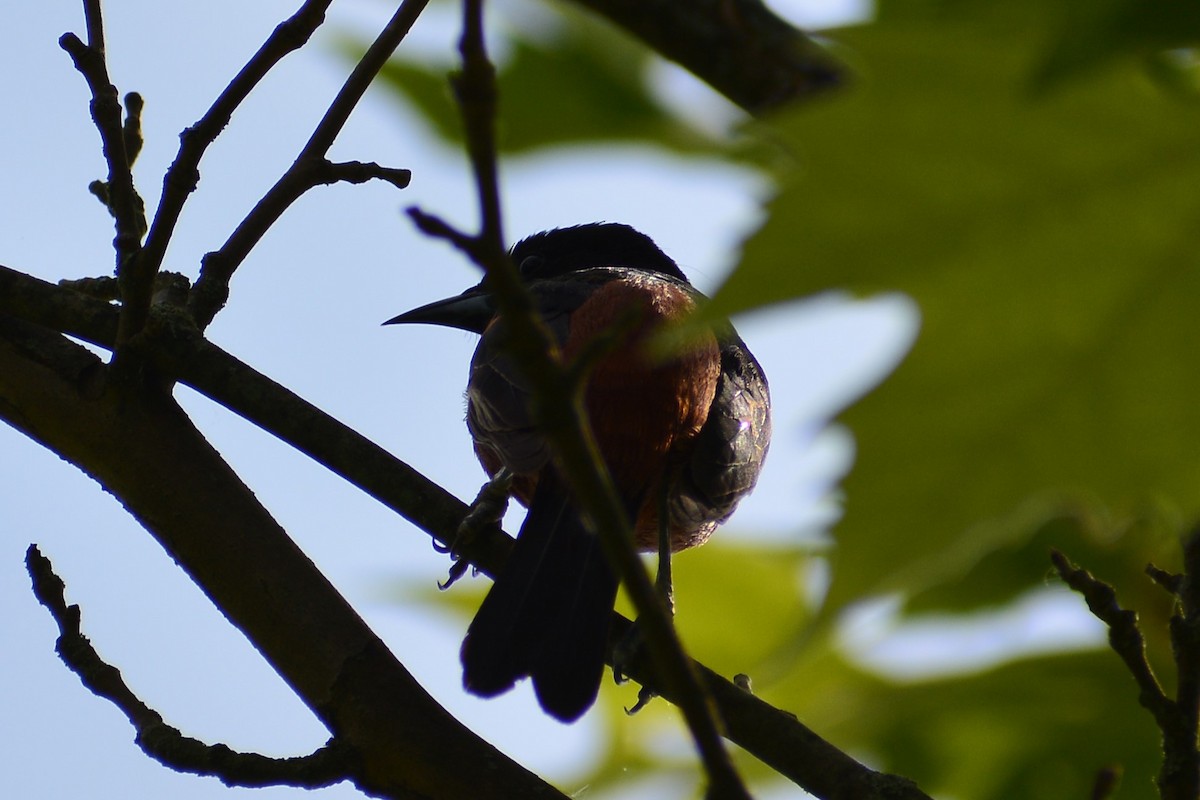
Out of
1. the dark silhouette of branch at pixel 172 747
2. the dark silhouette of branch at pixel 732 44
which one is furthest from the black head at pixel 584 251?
the dark silhouette of branch at pixel 732 44

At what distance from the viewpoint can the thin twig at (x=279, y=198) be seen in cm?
288

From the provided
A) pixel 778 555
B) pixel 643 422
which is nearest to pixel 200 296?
pixel 643 422

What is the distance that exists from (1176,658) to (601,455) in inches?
67.7

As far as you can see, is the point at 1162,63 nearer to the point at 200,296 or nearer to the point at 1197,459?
the point at 1197,459

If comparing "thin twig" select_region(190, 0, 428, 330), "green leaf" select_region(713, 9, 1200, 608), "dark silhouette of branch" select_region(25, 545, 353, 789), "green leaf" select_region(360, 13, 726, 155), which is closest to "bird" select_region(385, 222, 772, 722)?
"dark silhouette of branch" select_region(25, 545, 353, 789)

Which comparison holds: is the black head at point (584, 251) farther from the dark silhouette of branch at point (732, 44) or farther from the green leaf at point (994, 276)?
the green leaf at point (994, 276)

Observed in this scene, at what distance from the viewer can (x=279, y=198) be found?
2.91m

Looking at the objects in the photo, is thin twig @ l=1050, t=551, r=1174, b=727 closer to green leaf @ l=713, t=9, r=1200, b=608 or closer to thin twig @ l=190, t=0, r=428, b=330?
green leaf @ l=713, t=9, r=1200, b=608

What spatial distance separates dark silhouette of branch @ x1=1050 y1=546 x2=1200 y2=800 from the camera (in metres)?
1.73

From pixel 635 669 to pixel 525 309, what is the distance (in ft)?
5.99

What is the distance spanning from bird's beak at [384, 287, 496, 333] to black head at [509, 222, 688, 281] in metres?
0.53

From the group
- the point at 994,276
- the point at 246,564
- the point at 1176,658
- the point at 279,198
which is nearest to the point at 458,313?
the point at 279,198

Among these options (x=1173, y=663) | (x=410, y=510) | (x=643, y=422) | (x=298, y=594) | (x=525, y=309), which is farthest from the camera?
(x=643, y=422)

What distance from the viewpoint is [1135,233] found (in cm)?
81
